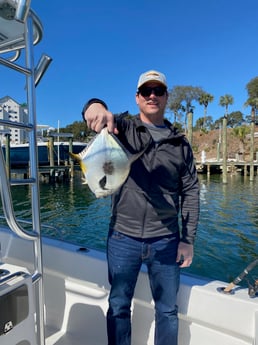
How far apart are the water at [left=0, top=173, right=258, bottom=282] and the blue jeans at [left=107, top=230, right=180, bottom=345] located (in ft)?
2.73

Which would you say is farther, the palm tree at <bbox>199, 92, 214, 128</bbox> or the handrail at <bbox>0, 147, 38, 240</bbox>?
the palm tree at <bbox>199, 92, 214, 128</bbox>

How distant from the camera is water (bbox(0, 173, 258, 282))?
545 cm

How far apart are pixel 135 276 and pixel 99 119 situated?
976 mm

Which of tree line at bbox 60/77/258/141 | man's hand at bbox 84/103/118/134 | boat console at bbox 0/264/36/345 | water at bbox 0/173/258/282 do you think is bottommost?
water at bbox 0/173/258/282

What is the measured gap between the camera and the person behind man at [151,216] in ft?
5.26

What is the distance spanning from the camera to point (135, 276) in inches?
66.1

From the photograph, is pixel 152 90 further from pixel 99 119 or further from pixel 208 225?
pixel 208 225

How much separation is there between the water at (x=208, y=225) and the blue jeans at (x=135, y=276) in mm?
833

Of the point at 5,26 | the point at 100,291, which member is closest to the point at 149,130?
the point at 5,26

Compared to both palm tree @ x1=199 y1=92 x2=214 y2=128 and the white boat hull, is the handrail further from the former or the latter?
palm tree @ x1=199 y1=92 x2=214 y2=128

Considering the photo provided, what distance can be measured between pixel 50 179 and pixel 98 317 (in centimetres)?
2055

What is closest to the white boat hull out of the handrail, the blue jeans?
the blue jeans

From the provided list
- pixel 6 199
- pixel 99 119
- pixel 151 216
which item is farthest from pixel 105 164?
pixel 151 216

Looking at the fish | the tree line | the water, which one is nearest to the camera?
the fish
